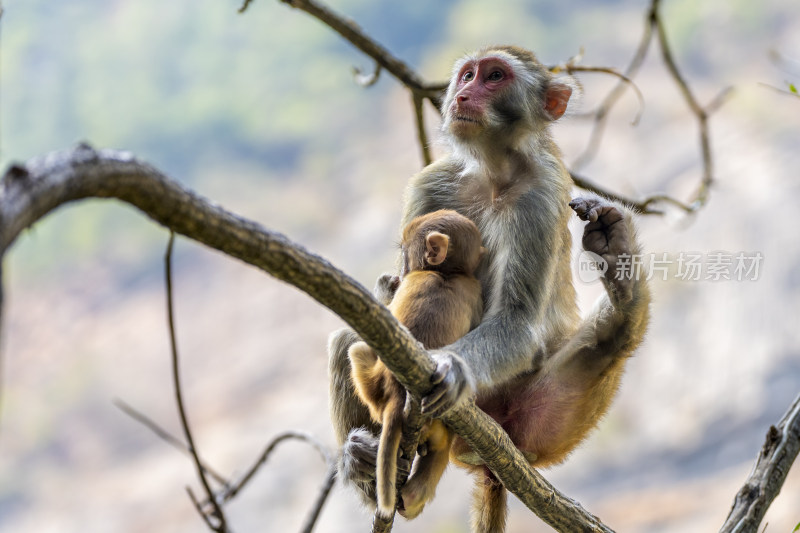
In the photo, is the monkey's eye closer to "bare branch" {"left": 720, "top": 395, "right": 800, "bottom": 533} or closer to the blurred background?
"bare branch" {"left": 720, "top": 395, "right": 800, "bottom": 533}

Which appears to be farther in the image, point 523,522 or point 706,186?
point 523,522

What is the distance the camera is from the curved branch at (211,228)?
1485mm

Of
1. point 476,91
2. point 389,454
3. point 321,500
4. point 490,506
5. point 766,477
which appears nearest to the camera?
point 389,454

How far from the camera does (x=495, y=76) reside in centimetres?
404

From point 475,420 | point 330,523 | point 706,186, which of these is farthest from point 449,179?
point 330,523

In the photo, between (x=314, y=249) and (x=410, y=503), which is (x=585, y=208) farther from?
(x=314, y=249)

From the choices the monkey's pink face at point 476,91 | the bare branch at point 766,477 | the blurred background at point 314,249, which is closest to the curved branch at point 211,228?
the bare branch at point 766,477

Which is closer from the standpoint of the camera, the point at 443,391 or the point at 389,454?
the point at 443,391

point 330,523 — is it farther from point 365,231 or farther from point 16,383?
point 16,383

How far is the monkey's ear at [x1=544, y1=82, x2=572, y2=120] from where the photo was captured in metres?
4.14

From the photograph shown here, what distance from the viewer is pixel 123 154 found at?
169 cm

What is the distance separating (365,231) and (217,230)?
53.0 ft

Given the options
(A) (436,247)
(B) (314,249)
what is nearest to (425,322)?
(A) (436,247)

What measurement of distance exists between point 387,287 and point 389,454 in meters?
1.14
